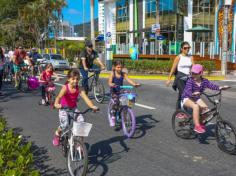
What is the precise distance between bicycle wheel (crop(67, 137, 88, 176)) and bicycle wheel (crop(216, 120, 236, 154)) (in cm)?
251

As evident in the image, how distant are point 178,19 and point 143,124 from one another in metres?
27.7

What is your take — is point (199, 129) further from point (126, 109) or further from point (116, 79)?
point (116, 79)

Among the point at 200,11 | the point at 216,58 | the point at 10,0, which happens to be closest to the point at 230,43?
the point at 216,58

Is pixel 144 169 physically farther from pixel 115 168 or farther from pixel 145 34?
pixel 145 34

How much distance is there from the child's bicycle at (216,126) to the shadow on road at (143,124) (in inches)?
29.7

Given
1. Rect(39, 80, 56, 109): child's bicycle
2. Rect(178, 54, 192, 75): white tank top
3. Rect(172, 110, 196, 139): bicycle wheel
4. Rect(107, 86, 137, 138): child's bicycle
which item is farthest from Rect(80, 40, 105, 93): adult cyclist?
Rect(172, 110, 196, 139): bicycle wheel

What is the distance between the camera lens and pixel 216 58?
27.3m

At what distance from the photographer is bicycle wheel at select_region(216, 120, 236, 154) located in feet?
20.4

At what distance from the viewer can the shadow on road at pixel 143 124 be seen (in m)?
8.00

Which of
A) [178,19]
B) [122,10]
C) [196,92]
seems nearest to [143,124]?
[196,92]

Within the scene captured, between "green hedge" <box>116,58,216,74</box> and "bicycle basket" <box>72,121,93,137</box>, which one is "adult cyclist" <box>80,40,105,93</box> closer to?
"bicycle basket" <box>72,121,93,137</box>

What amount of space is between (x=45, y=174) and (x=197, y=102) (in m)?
2.94

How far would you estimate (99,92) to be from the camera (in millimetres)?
12609

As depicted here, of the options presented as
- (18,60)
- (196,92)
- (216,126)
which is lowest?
(216,126)
